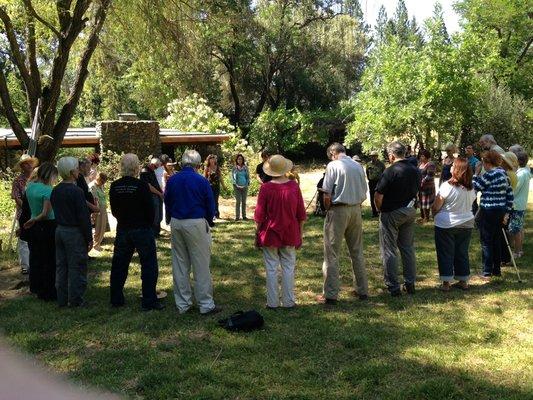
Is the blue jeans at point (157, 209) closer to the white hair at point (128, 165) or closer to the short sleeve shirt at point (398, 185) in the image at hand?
the white hair at point (128, 165)

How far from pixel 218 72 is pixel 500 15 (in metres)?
16.2

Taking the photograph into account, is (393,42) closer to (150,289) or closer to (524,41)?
(524,41)

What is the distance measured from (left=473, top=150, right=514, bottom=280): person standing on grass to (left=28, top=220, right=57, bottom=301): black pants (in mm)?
5062

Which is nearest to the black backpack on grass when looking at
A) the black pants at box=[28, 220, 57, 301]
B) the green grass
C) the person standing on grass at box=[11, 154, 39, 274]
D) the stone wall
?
the green grass

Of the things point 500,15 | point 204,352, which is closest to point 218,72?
point 500,15

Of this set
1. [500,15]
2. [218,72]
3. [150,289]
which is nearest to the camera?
[150,289]

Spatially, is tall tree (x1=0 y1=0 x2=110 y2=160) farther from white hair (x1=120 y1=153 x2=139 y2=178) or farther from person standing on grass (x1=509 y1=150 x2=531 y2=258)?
person standing on grass (x1=509 y1=150 x2=531 y2=258)

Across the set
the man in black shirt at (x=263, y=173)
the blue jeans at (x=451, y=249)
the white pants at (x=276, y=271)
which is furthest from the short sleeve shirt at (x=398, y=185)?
the man in black shirt at (x=263, y=173)

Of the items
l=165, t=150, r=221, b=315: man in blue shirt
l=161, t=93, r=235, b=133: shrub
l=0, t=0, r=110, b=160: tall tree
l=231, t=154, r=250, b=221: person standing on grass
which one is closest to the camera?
l=165, t=150, r=221, b=315: man in blue shirt

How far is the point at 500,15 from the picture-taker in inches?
1180

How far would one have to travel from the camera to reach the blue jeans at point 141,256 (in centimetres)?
550

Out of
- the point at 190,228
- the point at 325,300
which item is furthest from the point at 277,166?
the point at 325,300

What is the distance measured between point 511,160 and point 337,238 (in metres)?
2.94

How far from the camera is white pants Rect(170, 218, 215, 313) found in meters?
5.36
